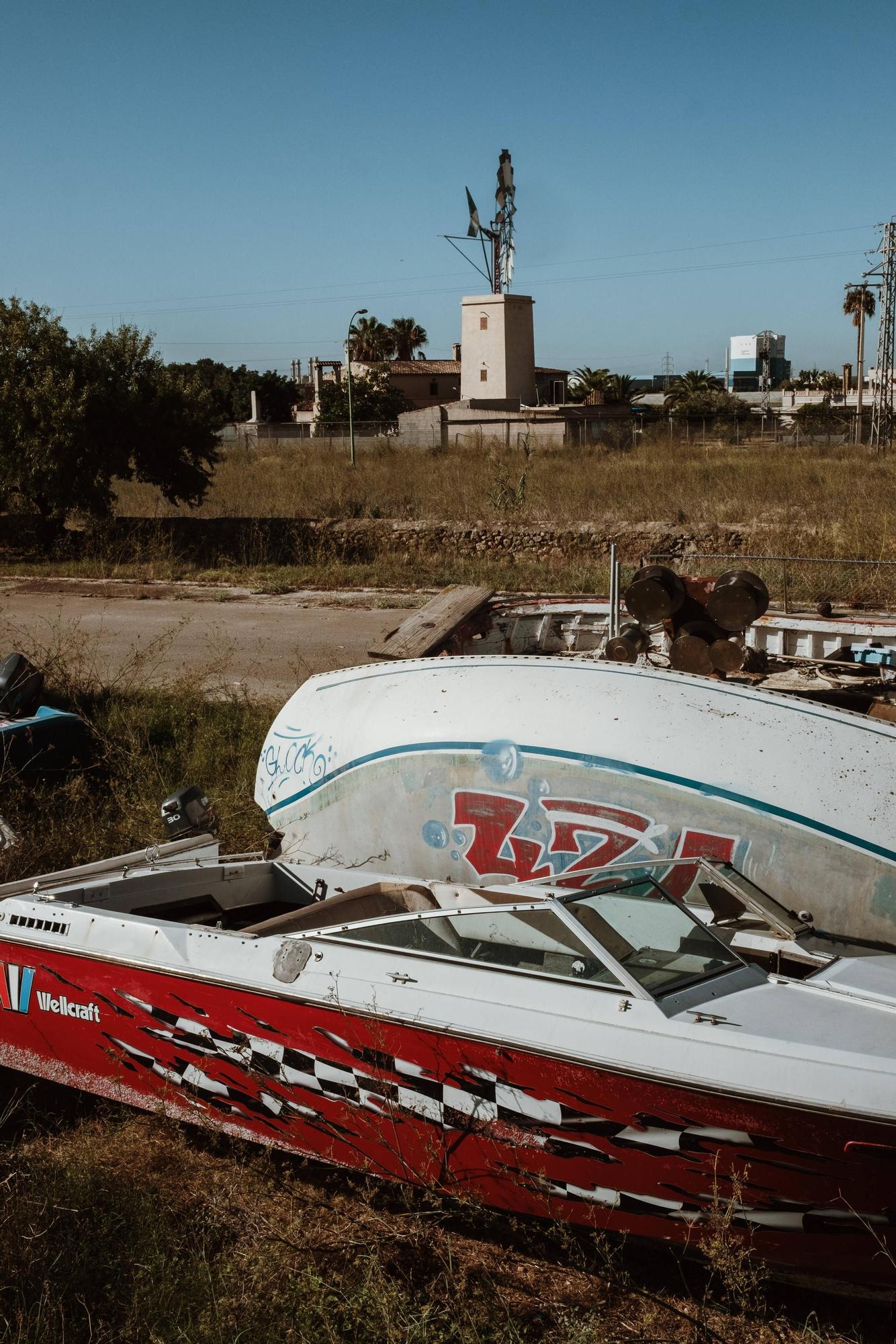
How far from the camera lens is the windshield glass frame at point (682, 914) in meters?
3.72

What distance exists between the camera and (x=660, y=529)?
68.4 feet

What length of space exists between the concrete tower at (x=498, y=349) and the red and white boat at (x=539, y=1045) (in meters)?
49.0

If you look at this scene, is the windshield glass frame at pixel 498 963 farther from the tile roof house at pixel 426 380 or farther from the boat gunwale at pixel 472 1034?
the tile roof house at pixel 426 380

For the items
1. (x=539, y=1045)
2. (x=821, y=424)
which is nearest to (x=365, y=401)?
(x=821, y=424)

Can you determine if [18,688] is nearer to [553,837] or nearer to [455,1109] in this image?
[553,837]

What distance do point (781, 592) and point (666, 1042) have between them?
12384 mm

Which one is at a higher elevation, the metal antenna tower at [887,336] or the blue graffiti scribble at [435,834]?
the metal antenna tower at [887,336]

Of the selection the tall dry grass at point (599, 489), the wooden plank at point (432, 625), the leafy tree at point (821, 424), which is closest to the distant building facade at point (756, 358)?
the leafy tree at point (821, 424)

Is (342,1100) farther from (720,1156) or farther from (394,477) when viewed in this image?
(394,477)

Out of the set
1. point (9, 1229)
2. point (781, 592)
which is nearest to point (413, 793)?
point (9, 1229)

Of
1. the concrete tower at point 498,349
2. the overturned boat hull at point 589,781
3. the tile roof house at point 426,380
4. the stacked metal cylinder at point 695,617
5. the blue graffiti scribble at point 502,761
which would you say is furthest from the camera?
the tile roof house at point 426,380

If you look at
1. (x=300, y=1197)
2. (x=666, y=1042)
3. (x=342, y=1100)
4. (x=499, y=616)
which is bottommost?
(x=300, y=1197)

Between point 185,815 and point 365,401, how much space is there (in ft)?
190

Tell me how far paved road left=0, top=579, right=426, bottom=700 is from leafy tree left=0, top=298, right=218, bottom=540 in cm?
192
